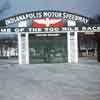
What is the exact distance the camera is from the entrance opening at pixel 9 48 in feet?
51.3

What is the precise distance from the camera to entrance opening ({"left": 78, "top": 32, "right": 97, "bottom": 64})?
1523cm

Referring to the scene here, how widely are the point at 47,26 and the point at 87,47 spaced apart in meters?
2.49

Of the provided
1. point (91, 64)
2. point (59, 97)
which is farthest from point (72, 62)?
point (59, 97)

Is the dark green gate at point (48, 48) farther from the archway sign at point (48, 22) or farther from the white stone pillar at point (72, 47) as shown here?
the archway sign at point (48, 22)

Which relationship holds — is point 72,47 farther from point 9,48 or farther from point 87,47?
point 9,48

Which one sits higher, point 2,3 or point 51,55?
point 2,3

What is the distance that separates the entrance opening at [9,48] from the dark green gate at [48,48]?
94 centimetres

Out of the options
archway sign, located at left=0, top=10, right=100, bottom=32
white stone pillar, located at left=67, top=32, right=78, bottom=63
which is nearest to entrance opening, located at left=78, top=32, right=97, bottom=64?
white stone pillar, located at left=67, top=32, right=78, bottom=63

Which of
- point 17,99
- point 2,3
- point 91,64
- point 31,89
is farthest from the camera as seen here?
point 2,3

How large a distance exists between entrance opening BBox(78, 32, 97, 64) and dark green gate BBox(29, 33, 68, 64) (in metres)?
0.99

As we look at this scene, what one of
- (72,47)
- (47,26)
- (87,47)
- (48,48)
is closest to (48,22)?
(47,26)

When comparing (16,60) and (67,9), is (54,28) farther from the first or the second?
(16,60)

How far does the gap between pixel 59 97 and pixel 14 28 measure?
9943 millimetres

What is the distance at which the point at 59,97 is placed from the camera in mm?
6375
